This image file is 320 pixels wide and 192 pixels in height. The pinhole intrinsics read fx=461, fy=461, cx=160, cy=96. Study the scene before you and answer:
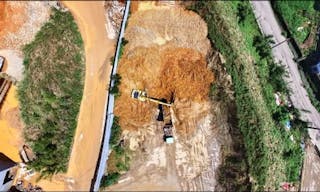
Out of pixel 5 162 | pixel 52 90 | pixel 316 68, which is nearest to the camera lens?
pixel 5 162

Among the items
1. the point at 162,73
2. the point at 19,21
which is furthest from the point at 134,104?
the point at 19,21

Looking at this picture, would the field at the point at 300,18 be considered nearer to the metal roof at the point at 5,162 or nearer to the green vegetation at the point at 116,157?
the green vegetation at the point at 116,157

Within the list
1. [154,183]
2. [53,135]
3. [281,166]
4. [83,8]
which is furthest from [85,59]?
[281,166]

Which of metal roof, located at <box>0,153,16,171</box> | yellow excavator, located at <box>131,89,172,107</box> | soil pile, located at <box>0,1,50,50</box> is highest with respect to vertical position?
soil pile, located at <box>0,1,50,50</box>

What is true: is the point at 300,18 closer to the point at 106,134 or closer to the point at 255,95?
the point at 255,95

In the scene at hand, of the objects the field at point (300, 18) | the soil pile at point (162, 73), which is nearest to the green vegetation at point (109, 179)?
the soil pile at point (162, 73)

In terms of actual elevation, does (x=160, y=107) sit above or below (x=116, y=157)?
above

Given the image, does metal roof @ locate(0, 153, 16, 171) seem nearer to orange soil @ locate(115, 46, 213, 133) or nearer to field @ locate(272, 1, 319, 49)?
orange soil @ locate(115, 46, 213, 133)

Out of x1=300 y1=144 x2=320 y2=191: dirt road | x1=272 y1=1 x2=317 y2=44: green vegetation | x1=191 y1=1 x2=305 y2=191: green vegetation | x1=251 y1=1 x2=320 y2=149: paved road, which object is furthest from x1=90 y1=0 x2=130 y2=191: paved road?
x1=300 y1=144 x2=320 y2=191: dirt road
